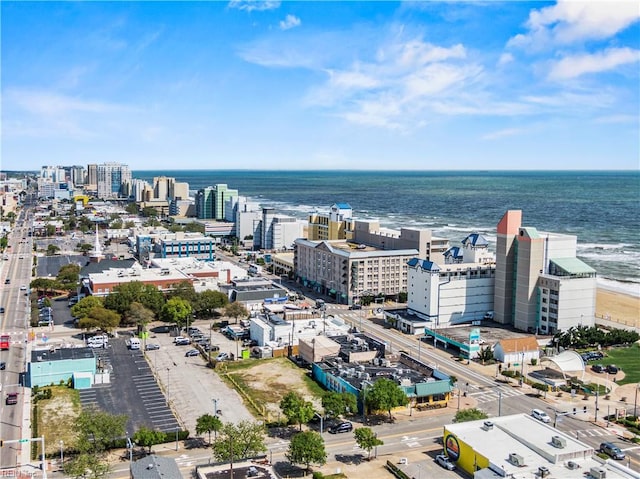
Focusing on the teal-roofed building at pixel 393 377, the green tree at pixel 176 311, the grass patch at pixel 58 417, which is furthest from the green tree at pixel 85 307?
the teal-roofed building at pixel 393 377

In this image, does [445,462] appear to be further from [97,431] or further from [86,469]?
[97,431]

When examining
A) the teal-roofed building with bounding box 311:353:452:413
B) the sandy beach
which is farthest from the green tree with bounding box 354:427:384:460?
the sandy beach

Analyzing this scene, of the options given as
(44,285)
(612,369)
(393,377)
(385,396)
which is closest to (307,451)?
(385,396)

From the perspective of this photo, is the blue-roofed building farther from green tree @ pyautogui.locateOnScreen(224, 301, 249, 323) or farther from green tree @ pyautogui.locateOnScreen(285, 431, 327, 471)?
green tree @ pyautogui.locateOnScreen(285, 431, 327, 471)

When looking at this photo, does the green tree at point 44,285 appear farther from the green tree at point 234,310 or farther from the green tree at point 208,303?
the green tree at point 234,310

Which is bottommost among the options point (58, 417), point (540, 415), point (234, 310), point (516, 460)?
point (58, 417)
